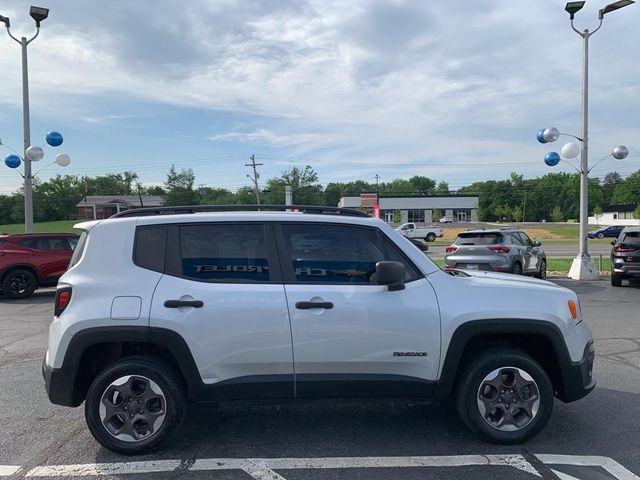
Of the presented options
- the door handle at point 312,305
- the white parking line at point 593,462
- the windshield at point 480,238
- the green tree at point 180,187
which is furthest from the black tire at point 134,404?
the green tree at point 180,187

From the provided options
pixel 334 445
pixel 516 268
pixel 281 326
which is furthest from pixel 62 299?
pixel 516 268

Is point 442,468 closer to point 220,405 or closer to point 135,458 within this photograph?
point 220,405

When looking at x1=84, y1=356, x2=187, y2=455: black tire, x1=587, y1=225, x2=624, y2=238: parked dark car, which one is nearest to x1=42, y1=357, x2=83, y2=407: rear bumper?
x1=84, y1=356, x2=187, y2=455: black tire

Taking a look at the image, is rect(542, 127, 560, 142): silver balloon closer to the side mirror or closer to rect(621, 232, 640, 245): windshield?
rect(621, 232, 640, 245): windshield

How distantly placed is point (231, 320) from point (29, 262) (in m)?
10.9

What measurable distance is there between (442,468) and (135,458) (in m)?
2.20

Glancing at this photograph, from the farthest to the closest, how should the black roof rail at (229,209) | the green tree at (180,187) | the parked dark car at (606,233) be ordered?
the green tree at (180,187) < the parked dark car at (606,233) < the black roof rail at (229,209)

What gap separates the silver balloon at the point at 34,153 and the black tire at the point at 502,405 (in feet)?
55.6

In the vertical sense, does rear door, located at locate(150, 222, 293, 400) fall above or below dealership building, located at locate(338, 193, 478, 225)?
below

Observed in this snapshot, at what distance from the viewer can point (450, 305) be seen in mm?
3729

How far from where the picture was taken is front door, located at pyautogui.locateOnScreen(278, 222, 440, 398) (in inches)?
143

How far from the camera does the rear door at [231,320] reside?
141 inches

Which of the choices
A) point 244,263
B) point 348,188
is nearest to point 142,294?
point 244,263

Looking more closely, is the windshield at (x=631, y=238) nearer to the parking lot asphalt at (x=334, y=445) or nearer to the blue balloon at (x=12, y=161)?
the parking lot asphalt at (x=334, y=445)
